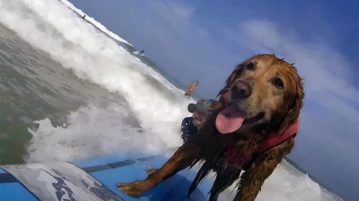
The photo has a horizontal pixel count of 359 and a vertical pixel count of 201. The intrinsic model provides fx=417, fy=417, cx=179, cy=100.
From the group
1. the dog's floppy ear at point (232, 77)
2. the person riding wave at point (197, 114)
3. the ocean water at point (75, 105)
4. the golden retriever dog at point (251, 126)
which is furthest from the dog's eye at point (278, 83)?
the person riding wave at point (197, 114)

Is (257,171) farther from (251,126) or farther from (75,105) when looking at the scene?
(75,105)

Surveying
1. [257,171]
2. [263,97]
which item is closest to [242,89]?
[263,97]

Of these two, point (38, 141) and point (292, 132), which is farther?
point (38, 141)

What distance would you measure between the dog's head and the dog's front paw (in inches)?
37.6

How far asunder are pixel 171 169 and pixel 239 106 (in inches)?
38.6

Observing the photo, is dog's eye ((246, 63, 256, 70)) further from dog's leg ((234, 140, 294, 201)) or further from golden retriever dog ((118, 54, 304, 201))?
dog's leg ((234, 140, 294, 201))

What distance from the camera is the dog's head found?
3020 millimetres

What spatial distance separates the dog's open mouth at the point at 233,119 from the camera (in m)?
3.09

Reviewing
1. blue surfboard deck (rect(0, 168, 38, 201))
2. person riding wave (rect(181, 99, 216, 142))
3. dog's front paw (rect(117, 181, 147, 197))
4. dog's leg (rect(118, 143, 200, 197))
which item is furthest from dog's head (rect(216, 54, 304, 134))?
person riding wave (rect(181, 99, 216, 142))

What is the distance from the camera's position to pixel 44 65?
9.91 m

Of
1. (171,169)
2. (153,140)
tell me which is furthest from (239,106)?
(153,140)

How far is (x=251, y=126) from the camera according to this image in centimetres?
321

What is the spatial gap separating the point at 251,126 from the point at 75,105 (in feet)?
16.1

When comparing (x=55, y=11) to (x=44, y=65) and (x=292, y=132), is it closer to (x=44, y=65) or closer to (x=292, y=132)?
(x=44, y=65)
